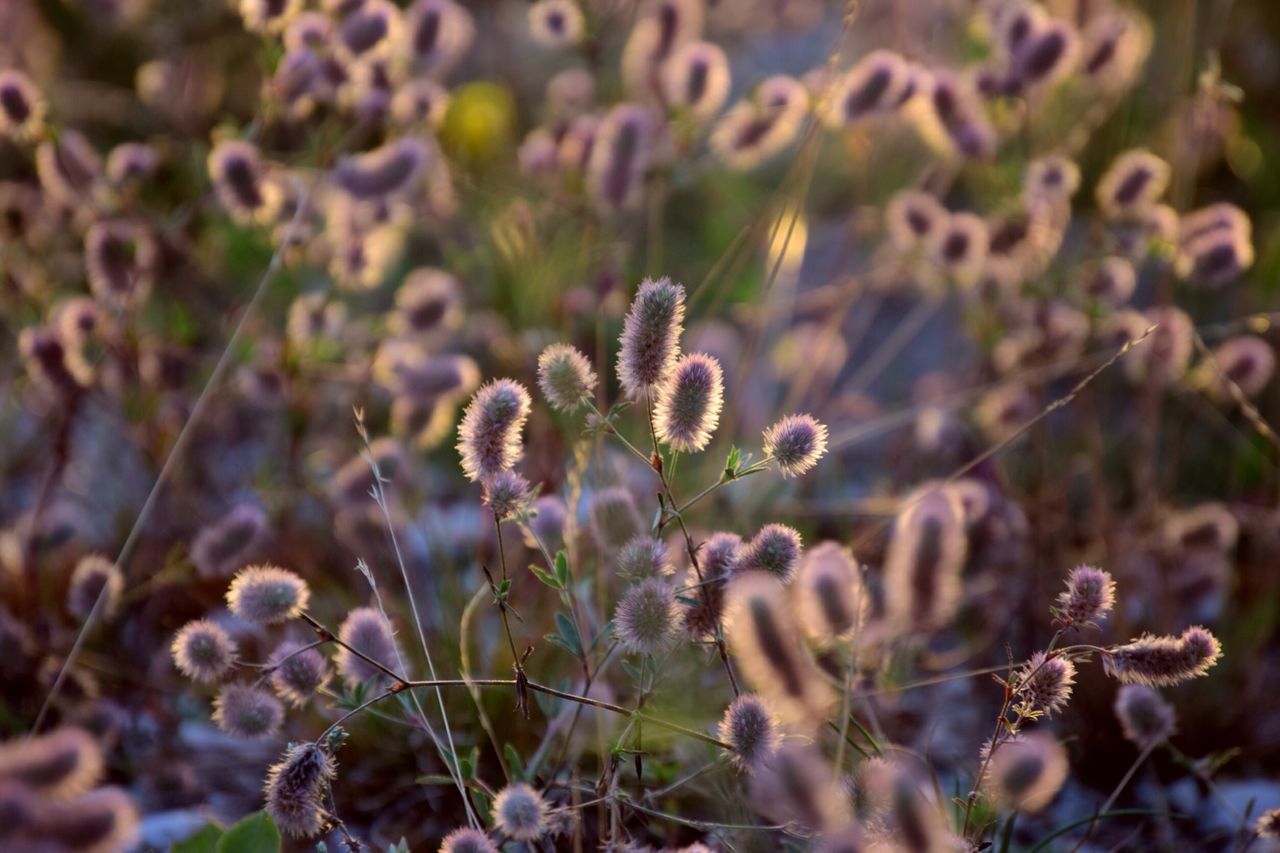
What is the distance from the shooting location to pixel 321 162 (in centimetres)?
227

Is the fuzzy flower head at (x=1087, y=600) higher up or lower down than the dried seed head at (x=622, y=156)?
lower down

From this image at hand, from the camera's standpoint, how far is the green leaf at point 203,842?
4.71 ft

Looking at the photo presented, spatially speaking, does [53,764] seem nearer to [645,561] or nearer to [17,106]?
[645,561]

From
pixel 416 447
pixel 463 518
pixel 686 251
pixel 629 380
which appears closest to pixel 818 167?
pixel 686 251

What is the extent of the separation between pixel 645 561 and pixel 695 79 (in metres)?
1.33

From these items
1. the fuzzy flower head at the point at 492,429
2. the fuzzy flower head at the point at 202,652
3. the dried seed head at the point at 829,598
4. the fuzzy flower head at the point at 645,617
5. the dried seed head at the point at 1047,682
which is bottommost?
the dried seed head at the point at 1047,682

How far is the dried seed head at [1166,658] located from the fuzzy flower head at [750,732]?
1.26 feet

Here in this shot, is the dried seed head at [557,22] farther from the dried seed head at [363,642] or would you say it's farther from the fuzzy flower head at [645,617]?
the fuzzy flower head at [645,617]

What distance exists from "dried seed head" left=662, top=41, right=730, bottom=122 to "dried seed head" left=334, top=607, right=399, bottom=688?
1.34 meters

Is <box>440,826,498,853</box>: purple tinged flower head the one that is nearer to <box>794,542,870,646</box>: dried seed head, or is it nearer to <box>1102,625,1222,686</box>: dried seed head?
<box>794,542,870,646</box>: dried seed head

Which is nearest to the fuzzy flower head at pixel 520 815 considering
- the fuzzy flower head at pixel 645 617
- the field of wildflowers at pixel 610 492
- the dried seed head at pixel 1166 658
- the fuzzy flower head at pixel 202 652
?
the field of wildflowers at pixel 610 492

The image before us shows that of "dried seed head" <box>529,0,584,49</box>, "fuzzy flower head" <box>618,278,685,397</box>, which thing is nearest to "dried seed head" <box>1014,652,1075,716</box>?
"fuzzy flower head" <box>618,278,685,397</box>

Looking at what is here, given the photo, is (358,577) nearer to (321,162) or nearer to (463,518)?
(463,518)

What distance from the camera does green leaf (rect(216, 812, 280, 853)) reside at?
135cm
